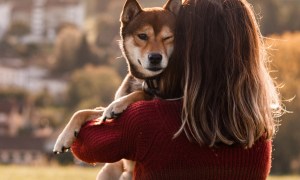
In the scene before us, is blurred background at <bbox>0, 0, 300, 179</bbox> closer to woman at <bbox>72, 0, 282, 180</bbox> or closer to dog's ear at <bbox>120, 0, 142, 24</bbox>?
dog's ear at <bbox>120, 0, 142, 24</bbox>

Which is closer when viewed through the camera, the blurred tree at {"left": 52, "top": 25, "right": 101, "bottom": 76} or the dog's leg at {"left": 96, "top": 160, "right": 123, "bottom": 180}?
the dog's leg at {"left": 96, "top": 160, "right": 123, "bottom": 180}

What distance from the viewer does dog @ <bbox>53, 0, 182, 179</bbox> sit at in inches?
172

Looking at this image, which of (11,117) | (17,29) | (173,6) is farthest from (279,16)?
(173,6)

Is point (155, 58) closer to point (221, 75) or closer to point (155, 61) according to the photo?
point (155, 61)

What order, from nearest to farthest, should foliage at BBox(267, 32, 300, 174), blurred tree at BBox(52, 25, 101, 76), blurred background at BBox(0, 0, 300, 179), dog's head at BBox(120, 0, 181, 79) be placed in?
dog's head at BBox(120, 0, 181, 79)
foliage at BBox(267, 32, 300, 174)
blurred background at BBox(0, 0, 300, 179)
blurred tree at BBox(52, 25, 101, 76)

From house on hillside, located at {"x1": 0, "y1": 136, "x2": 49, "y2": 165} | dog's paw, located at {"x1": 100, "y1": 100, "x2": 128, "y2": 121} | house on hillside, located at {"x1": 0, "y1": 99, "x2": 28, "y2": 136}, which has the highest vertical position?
dog's paw, located at {"x1": 100, "y1": 100, "x2": 128, "y2": 121}

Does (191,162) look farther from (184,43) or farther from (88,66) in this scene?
(88,66)

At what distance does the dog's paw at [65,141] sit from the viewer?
4.34 metres

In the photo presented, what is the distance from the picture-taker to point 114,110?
4098 millimetres

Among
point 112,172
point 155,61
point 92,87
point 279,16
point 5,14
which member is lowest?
point 5,14

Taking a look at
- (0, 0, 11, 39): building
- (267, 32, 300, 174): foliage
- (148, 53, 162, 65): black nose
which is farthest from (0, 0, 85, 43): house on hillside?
(148, 53, 162, 65): black nose

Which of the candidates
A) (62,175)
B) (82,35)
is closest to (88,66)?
(82,35)

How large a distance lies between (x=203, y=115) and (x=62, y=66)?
106 meters

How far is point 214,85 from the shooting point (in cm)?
388
